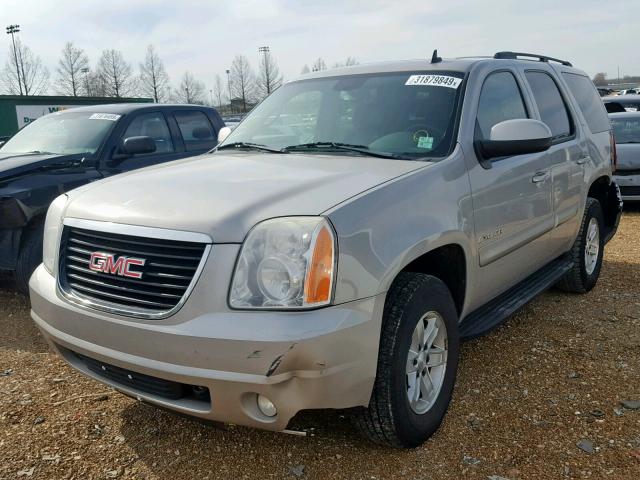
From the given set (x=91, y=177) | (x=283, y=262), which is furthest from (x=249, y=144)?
(x=91, y=177)

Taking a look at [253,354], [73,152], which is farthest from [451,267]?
[73,152]

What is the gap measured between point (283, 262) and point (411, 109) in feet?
5.00

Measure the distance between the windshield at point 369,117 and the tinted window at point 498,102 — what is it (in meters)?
0.21

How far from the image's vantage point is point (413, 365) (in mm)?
2668

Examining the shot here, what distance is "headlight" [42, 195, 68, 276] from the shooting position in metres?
2.75

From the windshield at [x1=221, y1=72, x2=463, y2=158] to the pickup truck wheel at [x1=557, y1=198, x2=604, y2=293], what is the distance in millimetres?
2104

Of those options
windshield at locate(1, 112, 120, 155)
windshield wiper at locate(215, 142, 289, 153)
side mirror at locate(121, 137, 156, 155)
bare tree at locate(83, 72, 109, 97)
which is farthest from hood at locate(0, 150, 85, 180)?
bare tree at locate(83, 72, 109, 97)

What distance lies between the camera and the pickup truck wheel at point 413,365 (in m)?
2.42

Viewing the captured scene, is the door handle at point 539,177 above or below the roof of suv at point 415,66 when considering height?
below

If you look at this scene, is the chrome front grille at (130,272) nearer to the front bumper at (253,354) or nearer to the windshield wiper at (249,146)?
the front bumper at (253,354)

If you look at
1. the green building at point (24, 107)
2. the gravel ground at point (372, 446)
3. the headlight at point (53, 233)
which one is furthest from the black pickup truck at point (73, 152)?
the green building at point (24, 107)

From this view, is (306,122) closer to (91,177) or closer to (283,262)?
(283,262)

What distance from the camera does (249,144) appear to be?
367 centimetres

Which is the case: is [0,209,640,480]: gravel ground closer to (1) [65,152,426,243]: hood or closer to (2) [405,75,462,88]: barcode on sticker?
(1) [65,152,426,243]: hood
